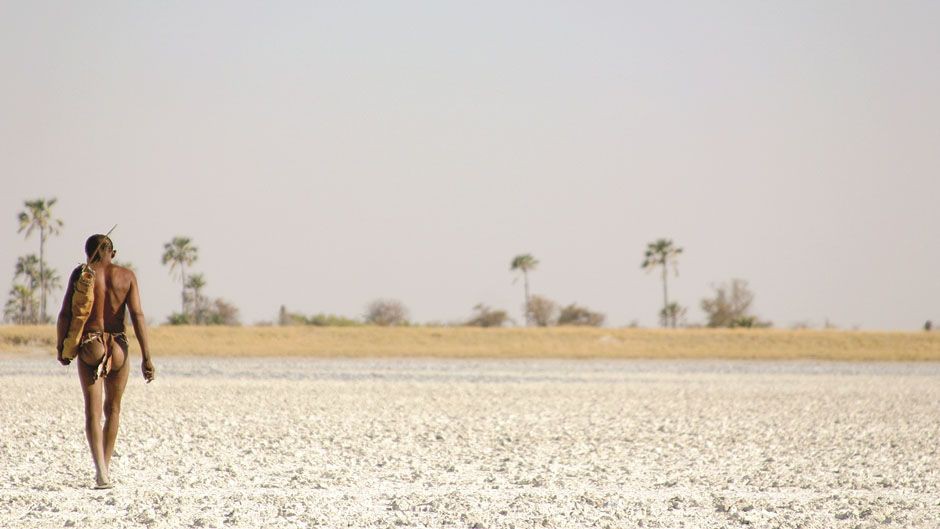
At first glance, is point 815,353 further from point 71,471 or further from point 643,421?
point 71,471

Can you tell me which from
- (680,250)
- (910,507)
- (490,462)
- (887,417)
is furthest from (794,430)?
(680,250)

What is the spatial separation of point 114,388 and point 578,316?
8784cm

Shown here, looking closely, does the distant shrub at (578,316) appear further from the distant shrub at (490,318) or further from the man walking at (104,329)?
the man walking at (104,329)

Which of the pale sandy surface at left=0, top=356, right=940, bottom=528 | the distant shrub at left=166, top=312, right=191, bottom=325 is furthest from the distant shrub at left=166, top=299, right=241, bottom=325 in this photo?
the pale sandy surface at left=0, top=356, right=940, bottom=528

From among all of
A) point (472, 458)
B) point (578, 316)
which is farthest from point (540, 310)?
point (472, 458)

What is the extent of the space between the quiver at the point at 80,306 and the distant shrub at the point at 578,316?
288 ft

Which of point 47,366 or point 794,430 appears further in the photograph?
point 47,366

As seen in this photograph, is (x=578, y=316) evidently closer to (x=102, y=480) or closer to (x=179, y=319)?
(x=179, y=319)

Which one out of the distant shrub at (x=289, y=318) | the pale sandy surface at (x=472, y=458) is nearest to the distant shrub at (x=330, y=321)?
the distant shrub at (x=289, y=318)

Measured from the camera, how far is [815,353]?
180 feet

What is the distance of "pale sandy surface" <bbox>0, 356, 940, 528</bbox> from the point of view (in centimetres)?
961

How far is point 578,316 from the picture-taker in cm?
9725

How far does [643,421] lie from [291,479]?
27.0 ft

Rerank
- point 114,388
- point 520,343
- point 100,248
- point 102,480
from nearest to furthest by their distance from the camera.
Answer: point 100,248
point 114,388
point 102,480
point 520,343
